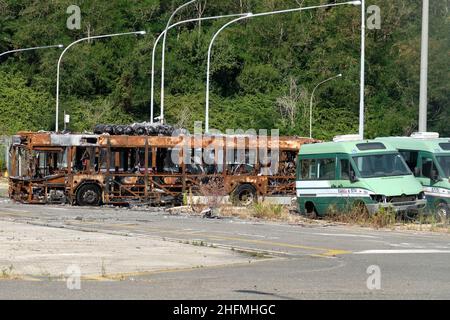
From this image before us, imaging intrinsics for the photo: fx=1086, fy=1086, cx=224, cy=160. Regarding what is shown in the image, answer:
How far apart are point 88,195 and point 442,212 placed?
1459 cm

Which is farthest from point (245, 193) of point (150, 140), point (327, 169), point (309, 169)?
point (327, 169)

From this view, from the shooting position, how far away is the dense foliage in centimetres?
8300

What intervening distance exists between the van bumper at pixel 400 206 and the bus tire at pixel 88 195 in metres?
13.4

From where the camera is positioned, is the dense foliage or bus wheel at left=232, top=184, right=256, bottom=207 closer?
bus wheel at left=232, top=184, right=256, bottom=207

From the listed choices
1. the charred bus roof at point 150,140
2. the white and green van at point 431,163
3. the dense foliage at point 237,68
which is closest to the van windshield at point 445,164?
the white and green van at point 431,163

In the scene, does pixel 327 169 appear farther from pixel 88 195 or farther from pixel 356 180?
pixel 88 195

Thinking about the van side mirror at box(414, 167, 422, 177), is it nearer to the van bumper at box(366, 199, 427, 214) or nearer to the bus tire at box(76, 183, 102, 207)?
the van bumper at box(366, 199, 427, 214)

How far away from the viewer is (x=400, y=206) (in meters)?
29.8

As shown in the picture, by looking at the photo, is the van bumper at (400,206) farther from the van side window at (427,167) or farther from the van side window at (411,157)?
the van side window at (411,157)

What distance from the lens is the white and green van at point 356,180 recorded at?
29938mm

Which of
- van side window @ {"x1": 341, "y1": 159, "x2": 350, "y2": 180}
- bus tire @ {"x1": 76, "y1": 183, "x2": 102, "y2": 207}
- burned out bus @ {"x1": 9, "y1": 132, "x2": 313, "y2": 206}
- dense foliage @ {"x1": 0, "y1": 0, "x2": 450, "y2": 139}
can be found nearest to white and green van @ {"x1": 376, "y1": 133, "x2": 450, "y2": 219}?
van side window @ {"x1": 341, "y1": 159, "x2": 350, "y2": 180}

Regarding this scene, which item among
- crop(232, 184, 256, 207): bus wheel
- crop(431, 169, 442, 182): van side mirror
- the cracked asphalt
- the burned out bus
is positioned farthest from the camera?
crop(232, 184, 256, 207): bus wheel

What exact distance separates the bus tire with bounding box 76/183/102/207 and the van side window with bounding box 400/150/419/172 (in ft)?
41.2
